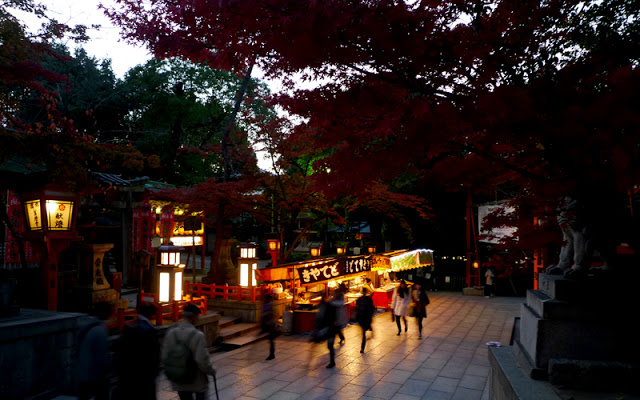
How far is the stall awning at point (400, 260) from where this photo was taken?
20484mm

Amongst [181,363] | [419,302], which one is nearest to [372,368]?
[419,302]

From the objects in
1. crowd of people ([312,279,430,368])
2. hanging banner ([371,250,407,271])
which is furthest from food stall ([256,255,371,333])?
crowd of people ([312,279,430,368])

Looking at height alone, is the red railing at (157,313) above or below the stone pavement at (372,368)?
above

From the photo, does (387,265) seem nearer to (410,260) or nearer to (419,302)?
(410,260)

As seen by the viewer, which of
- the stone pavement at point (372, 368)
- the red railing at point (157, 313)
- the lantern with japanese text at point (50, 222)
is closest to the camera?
the stone pavement at point (372, 368)

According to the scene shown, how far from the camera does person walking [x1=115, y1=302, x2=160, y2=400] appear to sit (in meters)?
5.33

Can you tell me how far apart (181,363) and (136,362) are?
0.60 metres

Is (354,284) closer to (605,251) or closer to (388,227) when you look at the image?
(388,227)

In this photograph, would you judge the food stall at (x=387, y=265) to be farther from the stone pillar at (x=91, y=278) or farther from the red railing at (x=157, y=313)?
the stone pillar at (x=91, y=278)

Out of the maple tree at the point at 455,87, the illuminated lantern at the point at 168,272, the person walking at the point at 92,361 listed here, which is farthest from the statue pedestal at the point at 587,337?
the illuminated lantern at the point at 168,272

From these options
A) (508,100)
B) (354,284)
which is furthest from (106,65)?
(508,100)

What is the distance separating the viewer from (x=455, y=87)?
521 cm

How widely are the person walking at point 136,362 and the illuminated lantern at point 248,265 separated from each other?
9.75 meters

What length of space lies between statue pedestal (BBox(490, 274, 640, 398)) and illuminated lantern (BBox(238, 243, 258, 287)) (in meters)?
11.7
